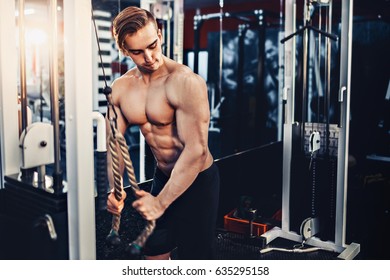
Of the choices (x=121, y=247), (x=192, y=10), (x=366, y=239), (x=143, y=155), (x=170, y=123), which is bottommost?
(x=366, y=239)

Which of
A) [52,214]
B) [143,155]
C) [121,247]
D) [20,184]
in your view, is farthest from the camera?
[143,155]

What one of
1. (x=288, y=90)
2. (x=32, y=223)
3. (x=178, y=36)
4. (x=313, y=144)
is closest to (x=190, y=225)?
(x=32, y=223)

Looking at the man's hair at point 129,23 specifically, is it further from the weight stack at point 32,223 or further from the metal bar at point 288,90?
the metal bar at point 288,90

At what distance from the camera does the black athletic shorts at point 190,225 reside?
1738 mm

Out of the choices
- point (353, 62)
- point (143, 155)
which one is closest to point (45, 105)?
point (143, 155)

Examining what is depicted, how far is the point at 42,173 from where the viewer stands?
1.65 m

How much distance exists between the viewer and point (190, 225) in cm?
175

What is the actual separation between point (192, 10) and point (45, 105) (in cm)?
303

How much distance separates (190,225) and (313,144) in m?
1.10

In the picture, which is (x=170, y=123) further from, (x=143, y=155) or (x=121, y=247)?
(x=143, y=155)

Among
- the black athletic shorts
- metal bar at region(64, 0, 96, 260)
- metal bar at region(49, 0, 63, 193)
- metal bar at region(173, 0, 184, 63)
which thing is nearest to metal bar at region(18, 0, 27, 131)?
metal bar at region(49, 0, 63, 193)

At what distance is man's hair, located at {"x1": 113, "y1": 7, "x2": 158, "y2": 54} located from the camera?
1.55 meters

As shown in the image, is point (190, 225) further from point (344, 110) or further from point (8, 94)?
point (344, 110)

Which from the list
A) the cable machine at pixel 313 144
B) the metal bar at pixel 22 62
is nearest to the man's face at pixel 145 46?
the metal bar at pixel 22 62
